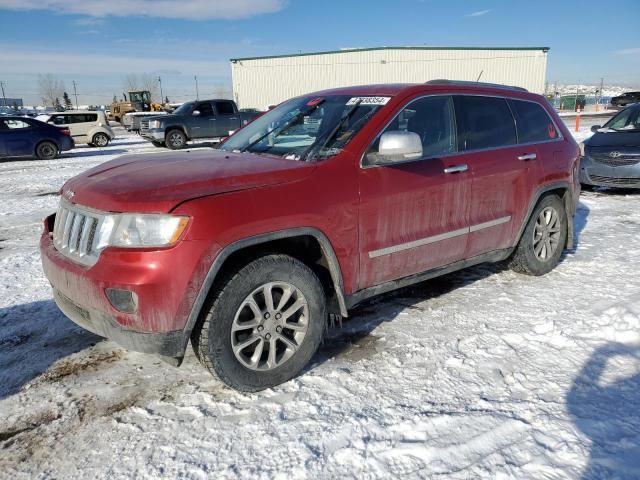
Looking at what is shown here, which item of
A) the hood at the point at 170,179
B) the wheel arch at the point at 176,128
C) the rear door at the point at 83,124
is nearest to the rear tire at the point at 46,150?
the wheel arch at the point at 176,128

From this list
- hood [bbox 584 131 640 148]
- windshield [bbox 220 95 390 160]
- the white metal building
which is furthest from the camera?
the white metal building

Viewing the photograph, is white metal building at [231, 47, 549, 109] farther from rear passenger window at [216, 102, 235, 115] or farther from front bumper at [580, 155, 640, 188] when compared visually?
front bumper at [580, 155, 640, 188]

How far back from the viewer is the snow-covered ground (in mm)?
2371

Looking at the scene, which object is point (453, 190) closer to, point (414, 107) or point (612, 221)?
point (414, 107)

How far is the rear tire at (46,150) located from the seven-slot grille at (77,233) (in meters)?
15.1

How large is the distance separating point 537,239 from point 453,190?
5.15ft

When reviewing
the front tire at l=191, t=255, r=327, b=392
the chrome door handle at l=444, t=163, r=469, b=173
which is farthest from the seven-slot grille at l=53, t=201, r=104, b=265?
the chrome door handle at l=444, t=163, r=469, b=173

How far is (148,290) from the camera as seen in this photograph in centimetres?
252

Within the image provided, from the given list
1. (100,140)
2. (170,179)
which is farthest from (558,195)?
(100,140)

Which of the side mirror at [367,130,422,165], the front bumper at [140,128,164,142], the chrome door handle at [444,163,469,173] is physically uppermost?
the side mirror at [367,130,422,165]

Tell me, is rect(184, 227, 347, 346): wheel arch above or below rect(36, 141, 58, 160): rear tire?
above

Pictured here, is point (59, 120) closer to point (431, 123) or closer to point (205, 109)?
point (205, 109)

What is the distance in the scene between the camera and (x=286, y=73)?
4141 cm

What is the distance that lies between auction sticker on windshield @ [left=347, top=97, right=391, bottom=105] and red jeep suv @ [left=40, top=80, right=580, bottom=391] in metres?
0.01
